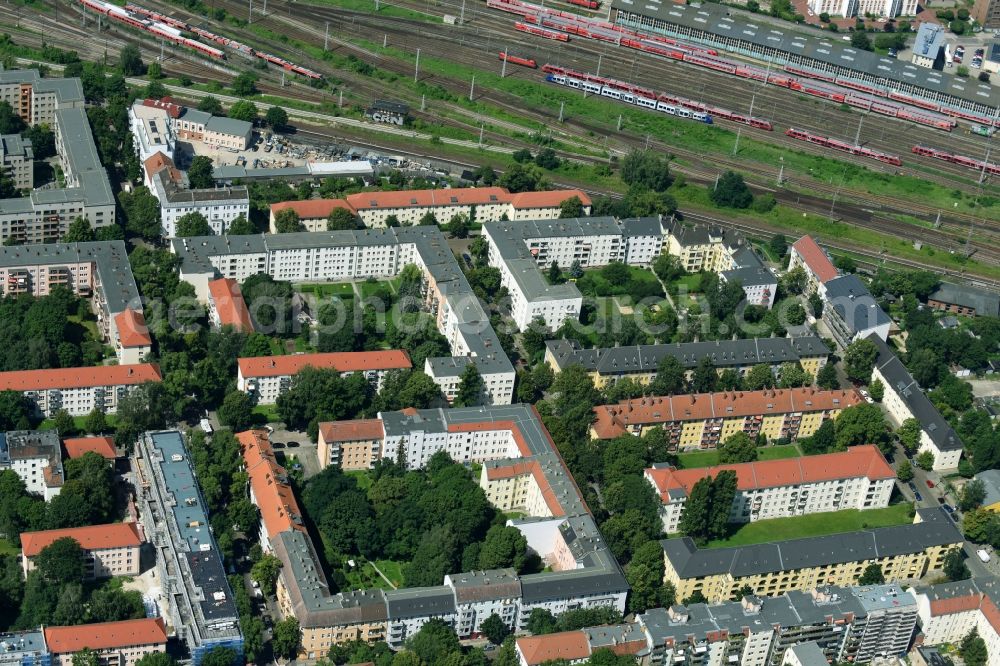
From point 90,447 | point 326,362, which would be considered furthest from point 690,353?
point 90,447

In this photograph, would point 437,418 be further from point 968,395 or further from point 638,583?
point 968,395

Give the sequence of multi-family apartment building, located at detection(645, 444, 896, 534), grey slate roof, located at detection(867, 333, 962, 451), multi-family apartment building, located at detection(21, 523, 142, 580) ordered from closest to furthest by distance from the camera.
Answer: multi-family apartment building, located at detection(21, 523, 142, 580) < multi-family apartment building, located at detection(645, 444, 896, 534) < grey slate roof, located at detection(867, 333, 962, 451)

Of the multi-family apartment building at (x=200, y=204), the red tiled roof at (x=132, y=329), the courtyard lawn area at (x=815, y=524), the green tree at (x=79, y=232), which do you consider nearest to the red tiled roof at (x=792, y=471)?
the courtyard lawn area at (x=815, y=524)

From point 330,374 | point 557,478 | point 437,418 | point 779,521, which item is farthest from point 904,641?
point 330,374

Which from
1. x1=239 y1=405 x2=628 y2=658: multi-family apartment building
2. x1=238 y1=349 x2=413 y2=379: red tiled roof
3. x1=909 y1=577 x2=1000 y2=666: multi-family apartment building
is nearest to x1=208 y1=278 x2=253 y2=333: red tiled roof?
x1=238 y1=349 x2=413 y2=379: red tiled roof

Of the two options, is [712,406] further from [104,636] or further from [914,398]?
[104,636]

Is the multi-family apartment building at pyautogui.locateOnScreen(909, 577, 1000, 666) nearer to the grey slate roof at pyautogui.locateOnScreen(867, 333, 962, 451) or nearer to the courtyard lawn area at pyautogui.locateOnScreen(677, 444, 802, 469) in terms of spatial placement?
the grey slate roof at pyautogui.locateOnScreen(867, 333, 962, 451)
